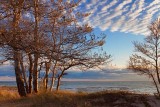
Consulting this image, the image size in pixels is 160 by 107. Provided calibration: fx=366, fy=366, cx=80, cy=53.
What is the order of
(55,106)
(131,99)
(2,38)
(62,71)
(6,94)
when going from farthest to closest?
1. (62,71)
2. (6,94)
3. (131,99)
4. (55,106)
5. (2,38)

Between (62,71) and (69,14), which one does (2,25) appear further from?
(62,71)

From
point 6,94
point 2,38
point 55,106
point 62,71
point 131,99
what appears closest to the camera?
point 2,38

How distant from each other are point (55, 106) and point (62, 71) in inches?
526

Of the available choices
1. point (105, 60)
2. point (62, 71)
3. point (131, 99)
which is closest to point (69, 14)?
point (105, 60)

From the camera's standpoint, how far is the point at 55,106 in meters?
17.1

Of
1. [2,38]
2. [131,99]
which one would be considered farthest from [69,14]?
[2,38]

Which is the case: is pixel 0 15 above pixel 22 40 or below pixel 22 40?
above

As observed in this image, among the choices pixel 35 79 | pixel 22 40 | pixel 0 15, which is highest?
pixel 0 15

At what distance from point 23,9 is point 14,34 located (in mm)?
1416

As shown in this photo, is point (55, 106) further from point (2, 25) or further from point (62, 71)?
point (62, 71)

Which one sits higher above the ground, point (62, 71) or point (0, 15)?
point (0, 15)

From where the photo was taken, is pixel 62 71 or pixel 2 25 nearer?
pixel 2 25

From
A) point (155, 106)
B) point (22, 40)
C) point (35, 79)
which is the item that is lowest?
→ point (155, 106)

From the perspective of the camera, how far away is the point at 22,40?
15.5 m
